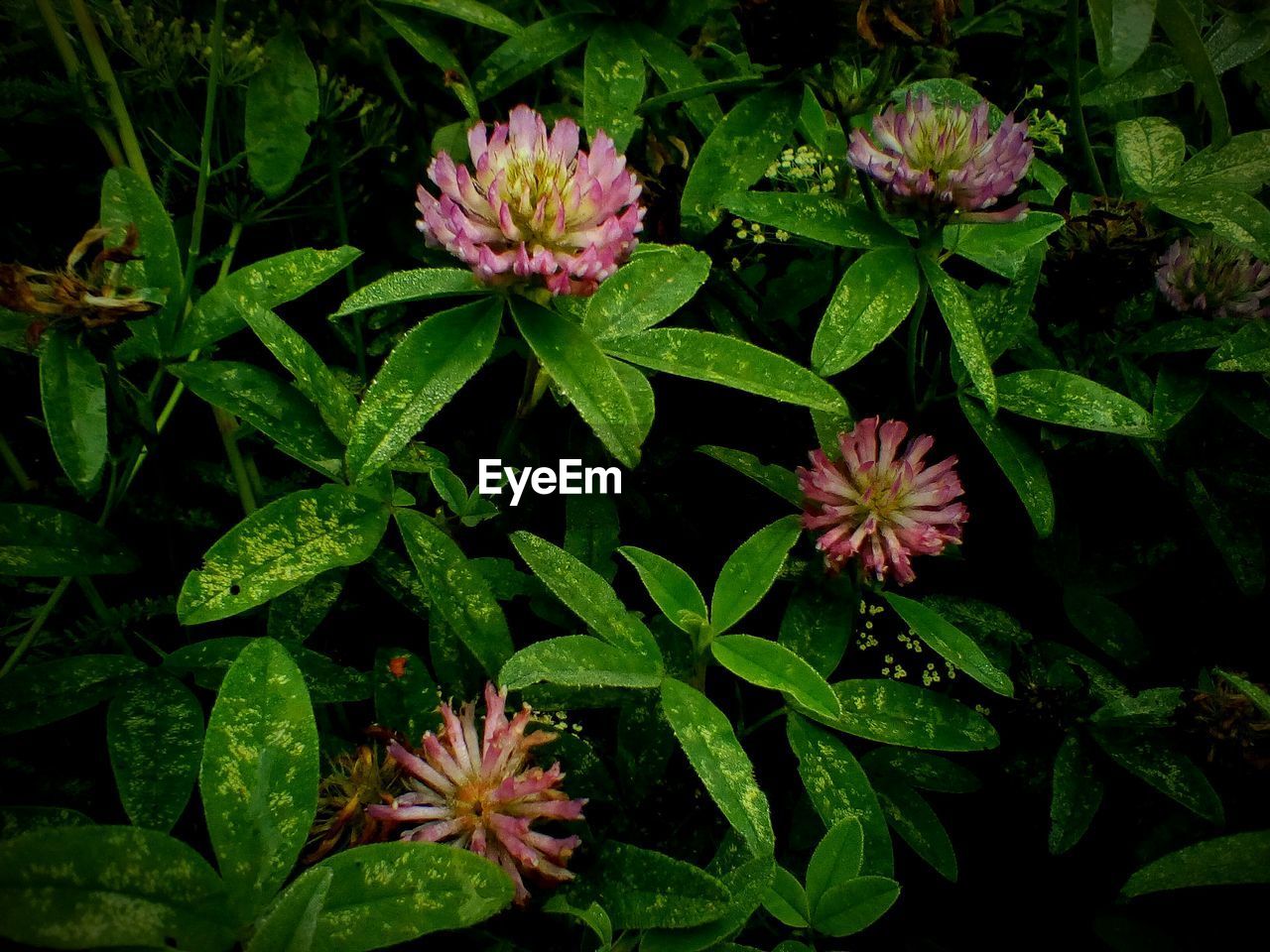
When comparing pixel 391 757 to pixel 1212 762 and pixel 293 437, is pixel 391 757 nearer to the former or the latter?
pixel 293 437

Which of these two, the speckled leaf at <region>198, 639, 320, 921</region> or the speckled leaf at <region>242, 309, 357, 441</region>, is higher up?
the speckled leaf at <region>242, 309, 357, 441</region>

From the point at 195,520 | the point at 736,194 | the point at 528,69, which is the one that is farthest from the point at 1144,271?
the point at 195,520

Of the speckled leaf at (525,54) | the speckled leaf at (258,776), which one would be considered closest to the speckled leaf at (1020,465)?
the speckled leaf at (525,54)

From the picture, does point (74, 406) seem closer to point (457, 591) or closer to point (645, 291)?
point (457, 591)

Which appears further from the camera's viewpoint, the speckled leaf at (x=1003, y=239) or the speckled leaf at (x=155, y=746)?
the speckled leaf at (x=1003, y=239)

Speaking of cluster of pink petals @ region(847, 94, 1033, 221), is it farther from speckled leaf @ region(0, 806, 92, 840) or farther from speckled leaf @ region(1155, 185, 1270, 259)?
speckled leaf @ region(0, 806, 92, 840)

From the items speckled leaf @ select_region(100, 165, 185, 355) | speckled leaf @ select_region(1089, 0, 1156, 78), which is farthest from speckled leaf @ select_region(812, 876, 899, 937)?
speckled leaf @ select_region(100, 165, 185, 355)

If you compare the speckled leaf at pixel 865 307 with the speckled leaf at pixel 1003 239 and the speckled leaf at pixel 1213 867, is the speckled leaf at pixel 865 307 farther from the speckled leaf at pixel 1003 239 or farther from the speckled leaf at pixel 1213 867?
the speckled leaf at pixel 1213 867
